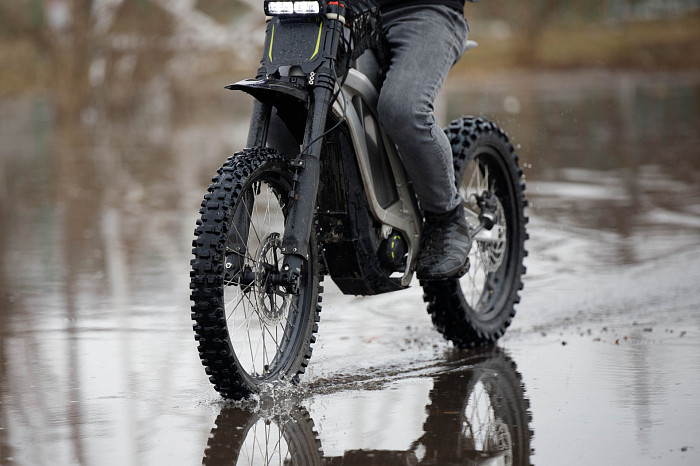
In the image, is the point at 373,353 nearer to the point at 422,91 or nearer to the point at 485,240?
the point at 485,240

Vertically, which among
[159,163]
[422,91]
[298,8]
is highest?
[159,163]

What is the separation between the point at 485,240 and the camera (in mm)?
5703

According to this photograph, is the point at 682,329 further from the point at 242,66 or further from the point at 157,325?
the point at 242,66

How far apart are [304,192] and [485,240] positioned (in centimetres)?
149

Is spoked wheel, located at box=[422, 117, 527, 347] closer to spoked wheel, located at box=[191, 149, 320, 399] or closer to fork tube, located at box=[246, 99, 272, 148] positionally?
spoked wheel, located at box=[191, 149, 320, 399]

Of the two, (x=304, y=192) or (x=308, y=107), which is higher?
(x=308, y=107)

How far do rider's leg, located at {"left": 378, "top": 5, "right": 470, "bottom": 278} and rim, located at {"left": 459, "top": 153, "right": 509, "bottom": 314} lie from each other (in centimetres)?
49

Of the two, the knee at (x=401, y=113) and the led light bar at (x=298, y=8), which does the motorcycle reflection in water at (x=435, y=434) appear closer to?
the knee at (x=401, y=113)

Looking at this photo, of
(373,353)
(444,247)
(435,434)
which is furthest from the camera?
(373,353)

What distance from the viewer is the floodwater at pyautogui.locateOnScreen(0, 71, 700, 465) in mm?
4117

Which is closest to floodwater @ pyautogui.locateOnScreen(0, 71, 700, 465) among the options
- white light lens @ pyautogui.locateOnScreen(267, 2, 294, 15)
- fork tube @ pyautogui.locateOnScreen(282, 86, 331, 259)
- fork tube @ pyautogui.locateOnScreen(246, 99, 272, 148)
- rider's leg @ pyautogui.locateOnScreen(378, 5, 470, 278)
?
rider's leg @ pyautogui.locateOnScreen(378, 5, 470, 278)

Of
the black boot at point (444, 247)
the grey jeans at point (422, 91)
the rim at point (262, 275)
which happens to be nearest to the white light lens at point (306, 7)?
the grey jeans at point (422, 91)

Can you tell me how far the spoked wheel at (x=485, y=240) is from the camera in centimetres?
546

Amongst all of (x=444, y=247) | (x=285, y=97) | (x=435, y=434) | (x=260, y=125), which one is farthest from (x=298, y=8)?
(x=435, y=434)
